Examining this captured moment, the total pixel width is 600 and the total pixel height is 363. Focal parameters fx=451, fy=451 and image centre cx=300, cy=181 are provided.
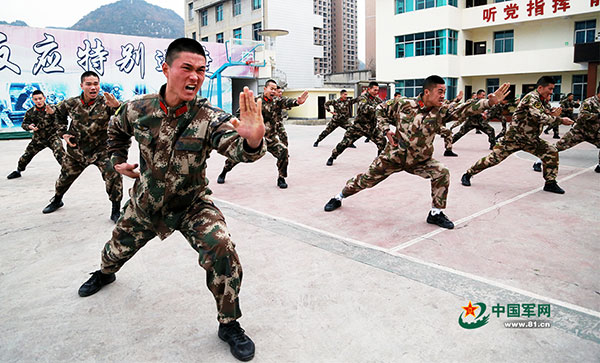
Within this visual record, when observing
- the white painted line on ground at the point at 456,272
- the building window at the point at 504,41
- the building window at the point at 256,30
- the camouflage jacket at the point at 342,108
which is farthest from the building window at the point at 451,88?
the white painted line on ground at the point at 456,272

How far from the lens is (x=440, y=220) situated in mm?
5027

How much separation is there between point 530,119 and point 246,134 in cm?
554

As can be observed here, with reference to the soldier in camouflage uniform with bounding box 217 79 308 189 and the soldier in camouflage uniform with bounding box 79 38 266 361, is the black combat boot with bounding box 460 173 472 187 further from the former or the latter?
the soldier in camouflage uniform with bounding box 79 38 266 361

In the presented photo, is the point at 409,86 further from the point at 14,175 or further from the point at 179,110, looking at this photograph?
the point at 179,110

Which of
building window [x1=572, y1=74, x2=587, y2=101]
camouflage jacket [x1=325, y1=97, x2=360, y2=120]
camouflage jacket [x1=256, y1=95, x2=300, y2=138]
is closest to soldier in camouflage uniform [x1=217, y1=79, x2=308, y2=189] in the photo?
camouflage jacket [x1=256, y1=95, x2=300, y2=138]

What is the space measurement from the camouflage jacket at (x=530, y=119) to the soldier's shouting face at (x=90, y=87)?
569 cm

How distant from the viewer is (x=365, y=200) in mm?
6332

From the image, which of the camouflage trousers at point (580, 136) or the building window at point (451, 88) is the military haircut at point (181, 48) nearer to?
the camouflage trousers at point (580, 136)

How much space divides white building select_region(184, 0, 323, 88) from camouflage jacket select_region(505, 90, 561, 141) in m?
26.4

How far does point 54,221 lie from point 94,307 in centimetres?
276

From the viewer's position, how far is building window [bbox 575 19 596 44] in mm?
23734

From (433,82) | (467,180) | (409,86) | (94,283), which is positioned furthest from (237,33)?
(94,283)

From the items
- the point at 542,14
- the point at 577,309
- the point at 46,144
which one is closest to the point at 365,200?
the point at 577,309

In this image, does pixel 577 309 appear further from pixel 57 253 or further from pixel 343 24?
pixel 343 24
